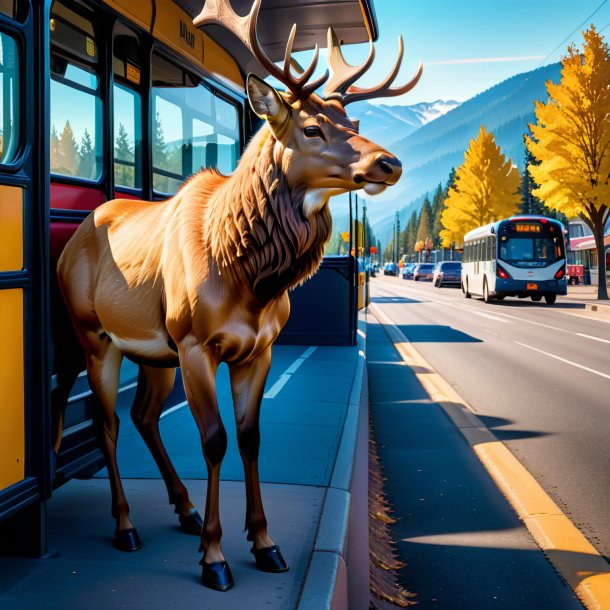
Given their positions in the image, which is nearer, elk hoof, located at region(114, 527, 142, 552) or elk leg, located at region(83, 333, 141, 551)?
elk hoof, located at region(114, 527, 142, 552)

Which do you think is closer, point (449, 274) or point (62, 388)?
point (62, 388)

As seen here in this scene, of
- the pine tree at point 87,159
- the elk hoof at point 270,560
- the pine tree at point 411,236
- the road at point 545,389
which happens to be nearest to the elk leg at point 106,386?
the elk hoof at point 270,560

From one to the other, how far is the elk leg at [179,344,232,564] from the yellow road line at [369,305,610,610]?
Answer: 1.83 meters

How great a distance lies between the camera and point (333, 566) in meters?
3.29

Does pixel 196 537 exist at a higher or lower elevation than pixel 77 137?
lower

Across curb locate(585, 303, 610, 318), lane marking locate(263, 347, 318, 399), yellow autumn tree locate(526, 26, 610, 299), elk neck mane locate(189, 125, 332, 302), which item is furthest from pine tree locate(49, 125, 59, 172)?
yellow autumn tree locate(526, 26, 610, 299)

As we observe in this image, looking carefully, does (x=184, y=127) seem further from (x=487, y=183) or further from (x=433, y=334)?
(x=487, y=183)

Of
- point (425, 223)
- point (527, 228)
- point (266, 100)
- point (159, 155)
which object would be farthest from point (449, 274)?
point (425, 223)

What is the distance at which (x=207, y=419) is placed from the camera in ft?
10.6

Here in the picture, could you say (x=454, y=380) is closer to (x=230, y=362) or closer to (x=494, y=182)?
(x=230, y=362)

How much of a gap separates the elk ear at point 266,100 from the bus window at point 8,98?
987 millimetres

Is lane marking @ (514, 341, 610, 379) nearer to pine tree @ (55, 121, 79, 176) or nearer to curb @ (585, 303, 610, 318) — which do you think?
pine tree @ (55, 121, 79, 176)

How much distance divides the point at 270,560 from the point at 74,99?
2.72 m

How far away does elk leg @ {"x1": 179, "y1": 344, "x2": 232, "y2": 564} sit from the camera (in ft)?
10.4
